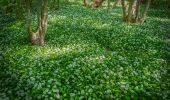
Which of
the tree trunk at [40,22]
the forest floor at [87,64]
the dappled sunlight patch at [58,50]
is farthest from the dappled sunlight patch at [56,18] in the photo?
the dappled sunlight patch at [58,50]

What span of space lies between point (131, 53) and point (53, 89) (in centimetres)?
650

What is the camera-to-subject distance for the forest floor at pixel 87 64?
10859 millimetres

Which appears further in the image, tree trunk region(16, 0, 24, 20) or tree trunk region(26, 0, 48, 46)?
tree trunk region(16, 0, 24, 20)

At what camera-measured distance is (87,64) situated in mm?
13156

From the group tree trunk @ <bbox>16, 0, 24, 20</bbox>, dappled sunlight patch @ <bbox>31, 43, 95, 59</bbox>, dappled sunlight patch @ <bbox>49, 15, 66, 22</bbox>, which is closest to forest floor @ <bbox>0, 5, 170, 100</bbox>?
dappled sunlight patch @ <bbox>31, 43, 95, 59</bbox>

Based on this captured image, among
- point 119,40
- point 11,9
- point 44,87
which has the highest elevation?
point 11,9

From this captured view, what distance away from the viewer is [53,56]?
46.3 ft

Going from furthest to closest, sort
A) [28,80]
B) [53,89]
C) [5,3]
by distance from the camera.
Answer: [5,3] → [28,80] → [53,89]

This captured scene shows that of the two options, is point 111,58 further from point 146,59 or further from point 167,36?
point 167,36

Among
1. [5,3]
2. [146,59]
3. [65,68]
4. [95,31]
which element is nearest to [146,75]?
[146,59]

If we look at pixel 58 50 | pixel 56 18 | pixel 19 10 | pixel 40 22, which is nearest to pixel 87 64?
pixel 58 50

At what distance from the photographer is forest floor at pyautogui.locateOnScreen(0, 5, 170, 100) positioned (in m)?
10.9

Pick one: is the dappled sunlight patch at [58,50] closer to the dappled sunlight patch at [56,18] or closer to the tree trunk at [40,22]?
the tree trunk at [40,22]

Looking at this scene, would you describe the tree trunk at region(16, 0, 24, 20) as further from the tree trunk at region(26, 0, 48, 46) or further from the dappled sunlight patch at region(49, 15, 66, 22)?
the tree trunk at region(26, 0, 48, 46)
